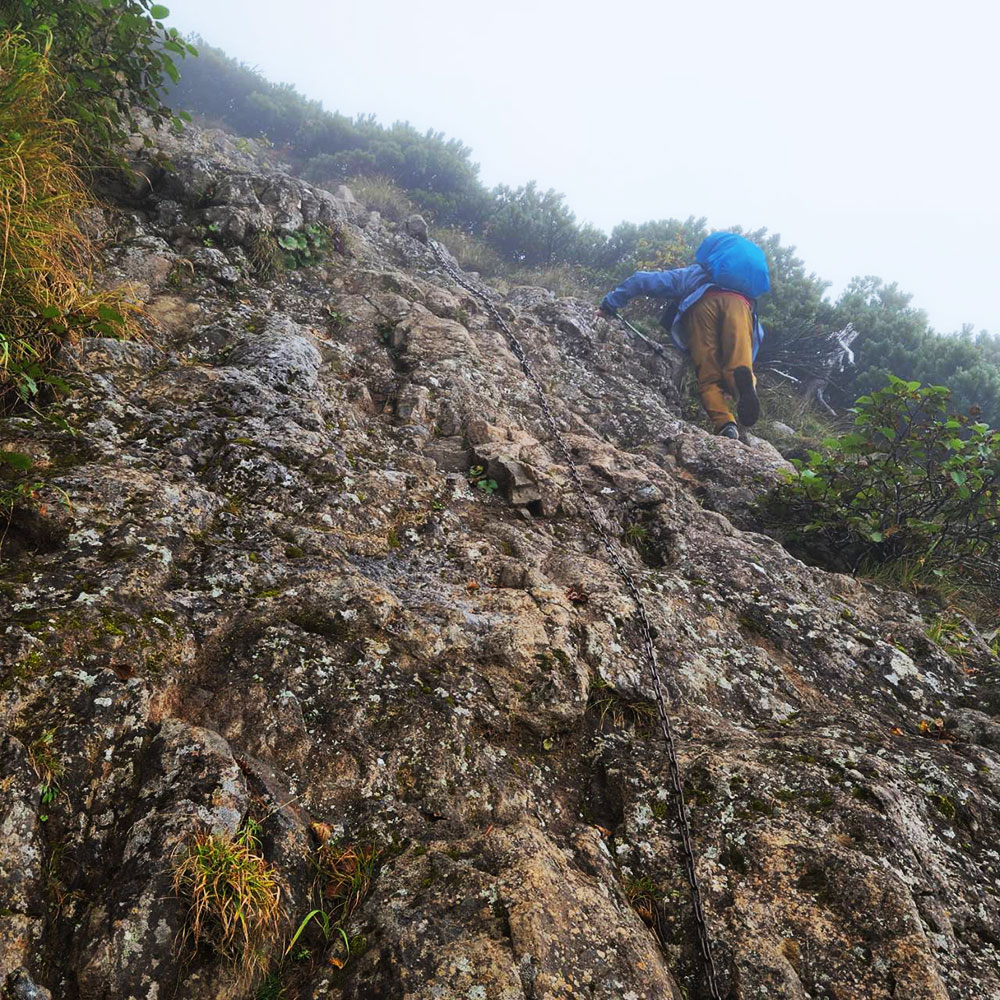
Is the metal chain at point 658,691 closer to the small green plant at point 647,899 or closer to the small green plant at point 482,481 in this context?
the small green plant at point 647,899

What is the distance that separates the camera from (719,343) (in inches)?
402

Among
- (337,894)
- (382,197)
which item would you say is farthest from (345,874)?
(382,197)

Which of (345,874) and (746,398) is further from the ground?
(746,398)

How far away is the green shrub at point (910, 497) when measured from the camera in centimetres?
542

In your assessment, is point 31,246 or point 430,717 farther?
point 31,246

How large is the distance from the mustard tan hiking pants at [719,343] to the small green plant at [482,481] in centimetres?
585

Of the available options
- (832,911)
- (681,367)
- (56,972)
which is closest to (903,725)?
(832,911)

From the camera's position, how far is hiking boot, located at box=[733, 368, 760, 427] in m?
9.77

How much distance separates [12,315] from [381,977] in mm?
3890

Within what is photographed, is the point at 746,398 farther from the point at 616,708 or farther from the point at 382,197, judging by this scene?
the point at 382,197

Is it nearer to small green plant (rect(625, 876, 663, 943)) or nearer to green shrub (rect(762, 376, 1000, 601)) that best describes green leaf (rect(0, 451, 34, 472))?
small green plant (rect(625, 876, 663, 943))

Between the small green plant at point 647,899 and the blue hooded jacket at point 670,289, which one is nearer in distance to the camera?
the small green plant at point 647,899

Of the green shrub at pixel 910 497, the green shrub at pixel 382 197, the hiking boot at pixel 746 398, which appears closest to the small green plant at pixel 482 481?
the green shrub at pixel 910 497

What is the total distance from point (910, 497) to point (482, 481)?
14.8 ft
